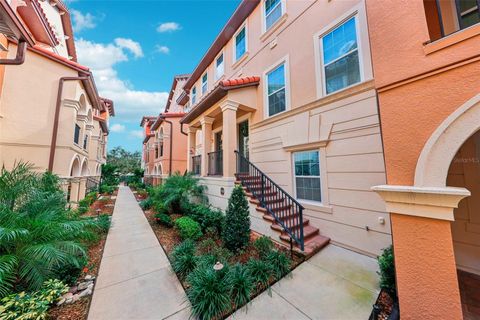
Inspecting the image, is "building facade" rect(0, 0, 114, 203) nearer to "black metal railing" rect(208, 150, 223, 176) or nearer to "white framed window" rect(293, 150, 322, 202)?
"black metal railing" rect(208, 150, 223, 176)

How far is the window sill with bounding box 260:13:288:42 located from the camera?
6523 millimetres

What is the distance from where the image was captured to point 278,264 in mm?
3684

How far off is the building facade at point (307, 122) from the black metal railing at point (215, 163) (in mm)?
48

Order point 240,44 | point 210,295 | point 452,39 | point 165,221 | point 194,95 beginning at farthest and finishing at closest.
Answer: point 194,95 < point 240,44 < point 165,221 < point 210,295 < point 452,39

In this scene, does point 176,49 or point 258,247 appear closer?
point 258,247

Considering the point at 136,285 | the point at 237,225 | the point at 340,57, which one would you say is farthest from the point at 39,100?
the point at 340,57

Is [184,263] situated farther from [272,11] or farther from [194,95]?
[194,95]

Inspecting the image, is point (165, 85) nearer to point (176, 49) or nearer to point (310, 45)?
point (176, 49)

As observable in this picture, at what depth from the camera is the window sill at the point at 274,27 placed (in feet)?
21.4

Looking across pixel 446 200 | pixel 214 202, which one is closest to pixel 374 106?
pixel 446 200

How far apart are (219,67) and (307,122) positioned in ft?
24.4

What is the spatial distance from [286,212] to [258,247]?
5.35 feet

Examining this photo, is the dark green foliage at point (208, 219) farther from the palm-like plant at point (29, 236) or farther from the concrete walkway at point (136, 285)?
the palm-like plant at point (29, 236)

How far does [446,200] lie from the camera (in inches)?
73.8
